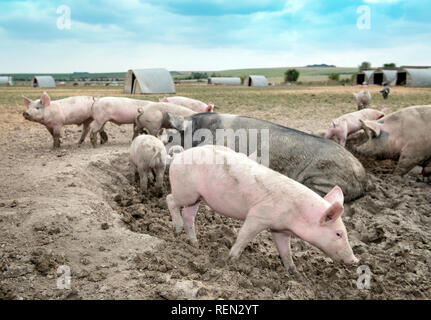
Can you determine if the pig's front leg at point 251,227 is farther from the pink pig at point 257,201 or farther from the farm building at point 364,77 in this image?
the farm building at point 364,77

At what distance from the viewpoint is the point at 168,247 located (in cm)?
390

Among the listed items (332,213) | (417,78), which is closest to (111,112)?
(332,213)

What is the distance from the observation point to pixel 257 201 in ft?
11.8

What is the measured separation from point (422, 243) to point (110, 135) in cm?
764

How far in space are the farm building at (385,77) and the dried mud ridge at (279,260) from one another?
3972 cm

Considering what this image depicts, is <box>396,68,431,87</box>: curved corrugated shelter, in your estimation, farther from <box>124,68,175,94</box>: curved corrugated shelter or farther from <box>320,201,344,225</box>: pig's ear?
<box>320,201,344,225</box>: pig's ear

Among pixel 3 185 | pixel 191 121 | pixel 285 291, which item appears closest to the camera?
pixel 285 291

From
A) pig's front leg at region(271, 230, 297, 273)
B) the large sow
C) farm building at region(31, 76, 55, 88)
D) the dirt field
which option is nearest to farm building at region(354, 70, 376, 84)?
farm building at region(31, 76, 55, 88)

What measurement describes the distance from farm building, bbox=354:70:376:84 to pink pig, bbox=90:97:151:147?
40.7 m

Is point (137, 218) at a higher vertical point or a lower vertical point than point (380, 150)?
lower

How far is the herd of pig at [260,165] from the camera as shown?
3479 mm

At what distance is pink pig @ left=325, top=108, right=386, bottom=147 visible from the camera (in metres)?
8.67
